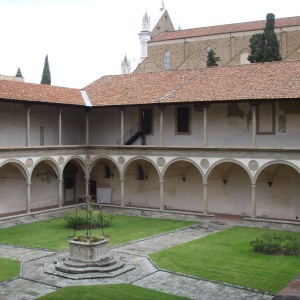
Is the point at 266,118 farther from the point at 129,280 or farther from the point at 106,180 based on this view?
the point at 129,280

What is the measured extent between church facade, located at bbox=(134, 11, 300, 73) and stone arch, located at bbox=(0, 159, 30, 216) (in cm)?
3672

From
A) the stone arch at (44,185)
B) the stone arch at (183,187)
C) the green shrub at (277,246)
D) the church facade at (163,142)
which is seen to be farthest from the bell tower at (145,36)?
the green shrub at (277,246)

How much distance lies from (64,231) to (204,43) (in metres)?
45.2

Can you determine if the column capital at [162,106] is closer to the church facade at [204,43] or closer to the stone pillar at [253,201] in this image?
the stone pillar at [253,201]

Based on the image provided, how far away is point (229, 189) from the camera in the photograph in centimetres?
3197

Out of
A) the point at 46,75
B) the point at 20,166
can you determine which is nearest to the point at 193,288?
the point at 20,166

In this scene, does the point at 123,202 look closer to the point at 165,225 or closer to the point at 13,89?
the point at 165,225

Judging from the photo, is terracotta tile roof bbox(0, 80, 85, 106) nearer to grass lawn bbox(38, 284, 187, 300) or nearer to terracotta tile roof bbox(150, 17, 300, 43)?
grass lawn bbox(38, 284, 187, 300)

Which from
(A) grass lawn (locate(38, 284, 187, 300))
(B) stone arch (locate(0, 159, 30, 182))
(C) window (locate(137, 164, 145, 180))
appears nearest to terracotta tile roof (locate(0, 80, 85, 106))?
(B) stone arch (locate(0, 159, 30, 182))

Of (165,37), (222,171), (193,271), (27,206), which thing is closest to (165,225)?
(222,171)

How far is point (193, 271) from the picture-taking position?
61.4 ft

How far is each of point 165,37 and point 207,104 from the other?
141 ft

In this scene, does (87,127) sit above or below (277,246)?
above

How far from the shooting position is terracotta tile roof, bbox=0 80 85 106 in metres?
30.1
